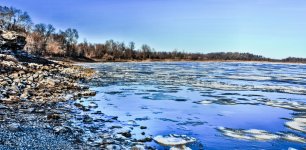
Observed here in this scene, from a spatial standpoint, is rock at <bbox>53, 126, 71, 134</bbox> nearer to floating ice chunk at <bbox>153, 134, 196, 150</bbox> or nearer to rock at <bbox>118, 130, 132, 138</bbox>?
rock at <bbox>118, 130, 132, 138</bbox>

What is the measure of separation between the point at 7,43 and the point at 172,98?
113 ft

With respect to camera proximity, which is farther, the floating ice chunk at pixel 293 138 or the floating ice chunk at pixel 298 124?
the floating ice chunk at pixel 298 124

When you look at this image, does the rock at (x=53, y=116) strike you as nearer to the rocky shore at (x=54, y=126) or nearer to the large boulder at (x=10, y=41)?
the rocky shore at (x=54, y=126)

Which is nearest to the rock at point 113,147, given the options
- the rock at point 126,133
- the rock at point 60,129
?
the rock at point 126,133

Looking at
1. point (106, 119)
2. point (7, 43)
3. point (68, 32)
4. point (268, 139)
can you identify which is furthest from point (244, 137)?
point (68, 32)

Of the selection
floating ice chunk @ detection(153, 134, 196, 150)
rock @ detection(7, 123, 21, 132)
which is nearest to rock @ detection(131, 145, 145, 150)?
floating ice chunk @ detection(153, 134, 196, 150)

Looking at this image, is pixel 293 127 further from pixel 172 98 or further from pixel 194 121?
pixel 172 98

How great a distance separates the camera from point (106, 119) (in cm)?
1375

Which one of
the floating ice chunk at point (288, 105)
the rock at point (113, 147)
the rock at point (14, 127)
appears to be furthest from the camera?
the floating ice chunk at point (288, 105)

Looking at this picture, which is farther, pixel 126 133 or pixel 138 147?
pixel 126 133

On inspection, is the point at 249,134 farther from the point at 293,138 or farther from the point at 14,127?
the point at 14,127

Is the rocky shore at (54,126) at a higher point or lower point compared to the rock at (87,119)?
higher

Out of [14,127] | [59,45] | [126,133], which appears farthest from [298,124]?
[59,45]

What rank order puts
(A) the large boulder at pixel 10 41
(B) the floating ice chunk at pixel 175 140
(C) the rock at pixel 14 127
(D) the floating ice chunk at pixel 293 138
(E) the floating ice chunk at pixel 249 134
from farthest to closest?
(A) the large boulder at pixel 10 41
(E) the floating ice chunk at pixel 249 134
(D) the floating ice chunk at pixel 293 138
(C) the rock at pixel 14 127
(B) the floating ice chunk at pixel 175 140
